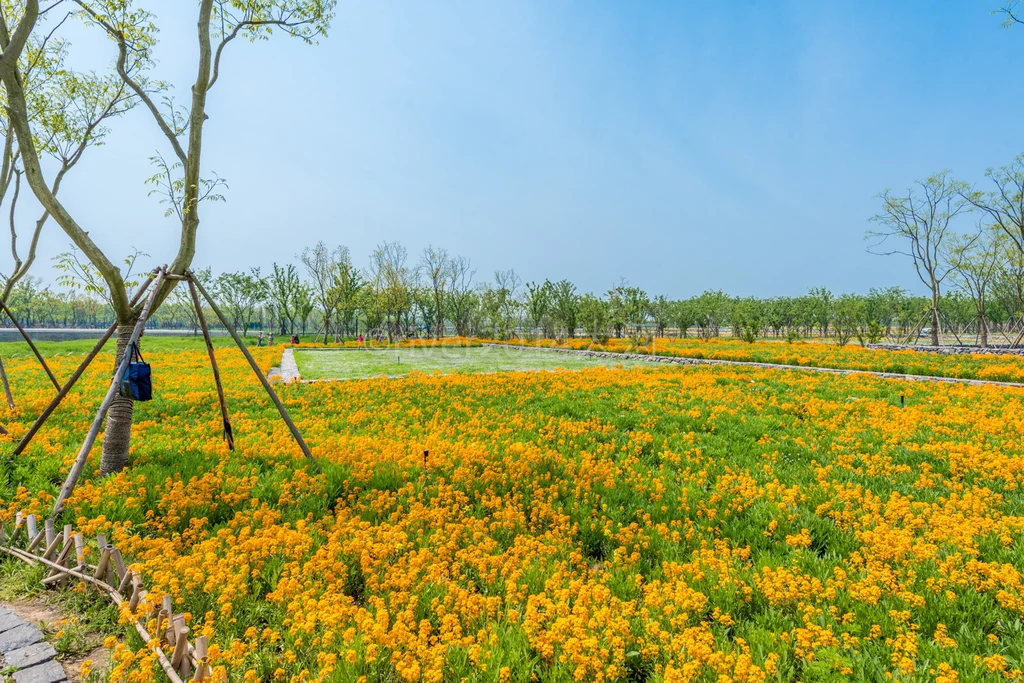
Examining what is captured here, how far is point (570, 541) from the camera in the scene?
4.60 m

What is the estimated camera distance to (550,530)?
16.2 feet

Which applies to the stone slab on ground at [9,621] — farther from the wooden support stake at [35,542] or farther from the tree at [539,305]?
the tree at [539,305]

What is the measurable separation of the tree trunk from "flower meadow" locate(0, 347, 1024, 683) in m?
0.29

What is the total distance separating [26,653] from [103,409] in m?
2.74

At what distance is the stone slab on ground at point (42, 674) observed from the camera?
2.73m

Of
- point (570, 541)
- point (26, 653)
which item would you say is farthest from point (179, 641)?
point (570, 541)

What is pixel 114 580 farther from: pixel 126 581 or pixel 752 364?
pixel 752 364

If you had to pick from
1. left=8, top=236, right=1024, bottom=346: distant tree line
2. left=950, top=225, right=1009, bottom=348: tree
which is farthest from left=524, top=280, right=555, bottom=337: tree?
left=950, top=225, right=1009, bottom=348: tree

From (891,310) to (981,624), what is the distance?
7262 cm

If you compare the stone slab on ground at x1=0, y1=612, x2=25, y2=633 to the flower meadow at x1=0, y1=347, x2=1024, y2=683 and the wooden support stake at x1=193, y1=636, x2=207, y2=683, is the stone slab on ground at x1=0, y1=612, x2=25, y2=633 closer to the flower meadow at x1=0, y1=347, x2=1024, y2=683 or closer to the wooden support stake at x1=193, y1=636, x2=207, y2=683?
the flower meadow at x1=0, y1=347, x2=1024, y2=683

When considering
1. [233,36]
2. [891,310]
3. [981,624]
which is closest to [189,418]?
[233,36]

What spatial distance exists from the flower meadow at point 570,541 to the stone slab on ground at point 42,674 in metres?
0.33

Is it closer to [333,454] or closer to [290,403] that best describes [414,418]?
[333,454]

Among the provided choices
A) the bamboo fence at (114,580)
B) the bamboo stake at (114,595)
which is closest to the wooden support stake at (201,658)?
the bamboo fence at (114,580)
